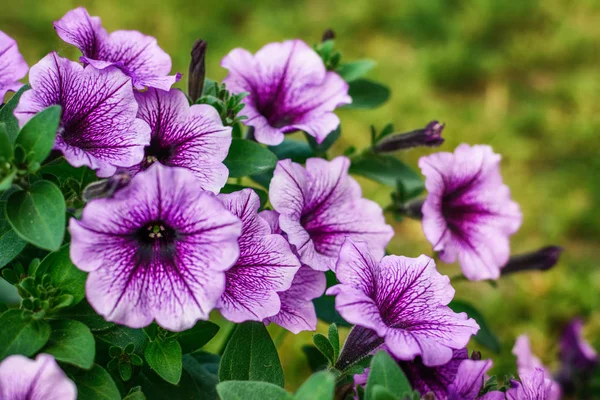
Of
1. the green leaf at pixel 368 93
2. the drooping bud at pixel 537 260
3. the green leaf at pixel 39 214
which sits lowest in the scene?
the drooping bud at pixel 537 260

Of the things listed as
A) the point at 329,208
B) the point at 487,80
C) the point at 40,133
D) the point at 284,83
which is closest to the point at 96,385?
the point at 40,133

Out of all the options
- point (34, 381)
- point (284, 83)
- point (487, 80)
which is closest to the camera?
point (34, 381)

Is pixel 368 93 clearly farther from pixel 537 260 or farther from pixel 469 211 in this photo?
pixel 537 260

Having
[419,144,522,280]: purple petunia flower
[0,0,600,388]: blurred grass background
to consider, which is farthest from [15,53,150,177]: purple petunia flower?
[0,0,600,388]: blurred grass background

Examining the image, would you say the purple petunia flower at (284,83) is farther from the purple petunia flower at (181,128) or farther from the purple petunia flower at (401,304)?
the purple petunia flower at (401,304)

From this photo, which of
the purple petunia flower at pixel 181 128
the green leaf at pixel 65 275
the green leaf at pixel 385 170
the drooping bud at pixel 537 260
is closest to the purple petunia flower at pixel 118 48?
the purple petunia flower at pixel 181 128

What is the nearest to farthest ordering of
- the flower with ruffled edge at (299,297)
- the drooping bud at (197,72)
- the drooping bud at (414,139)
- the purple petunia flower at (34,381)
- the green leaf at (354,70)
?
the purple petunia flower at (34,381), the flower with ruffled edge at (299,297), the drooping bud at (197,72), the drooping bud at (414,139), the green leaf at (354,70)
